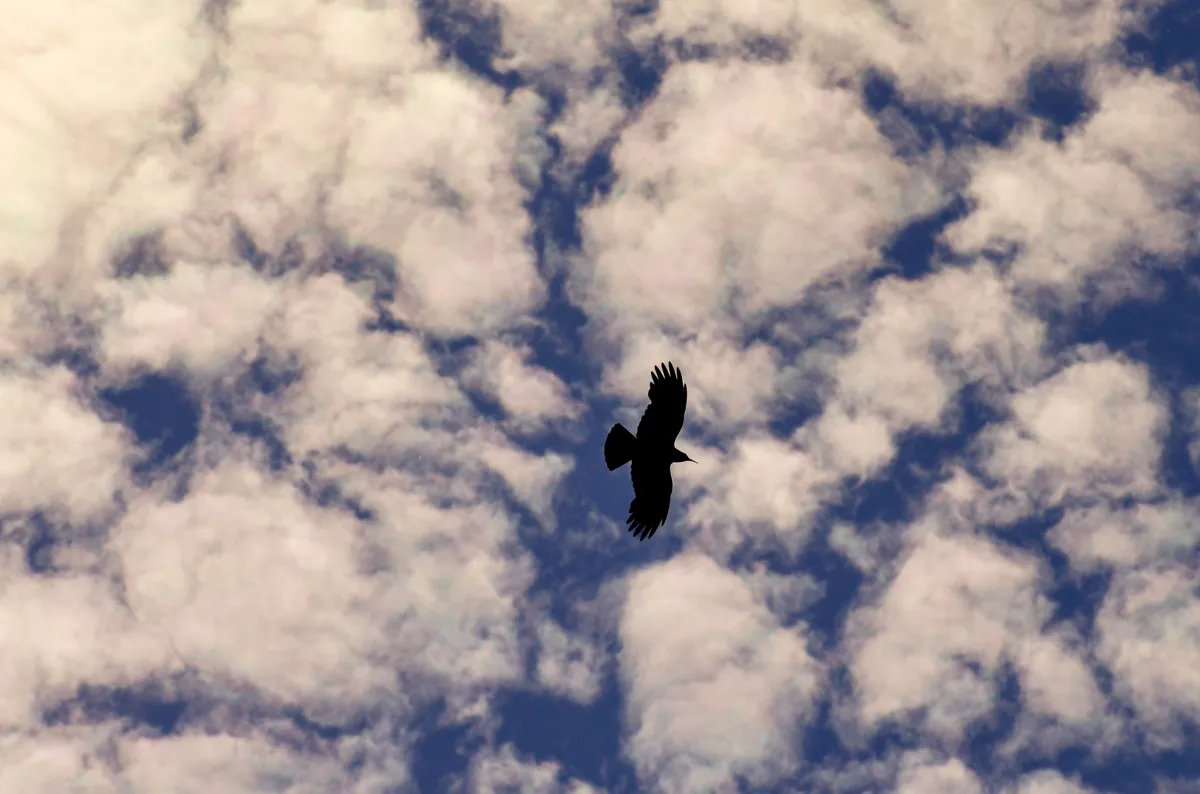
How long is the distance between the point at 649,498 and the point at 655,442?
6.13 ft

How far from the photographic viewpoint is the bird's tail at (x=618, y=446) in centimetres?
4312

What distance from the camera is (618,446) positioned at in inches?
1702

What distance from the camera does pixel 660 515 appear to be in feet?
147

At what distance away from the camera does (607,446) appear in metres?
43.3

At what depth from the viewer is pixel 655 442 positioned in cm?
4372

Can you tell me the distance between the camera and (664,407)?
43.7 meters

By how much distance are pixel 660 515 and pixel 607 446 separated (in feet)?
9.77

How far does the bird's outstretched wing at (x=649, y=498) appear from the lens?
44.3 m

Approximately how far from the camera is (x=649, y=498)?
44.7 metres

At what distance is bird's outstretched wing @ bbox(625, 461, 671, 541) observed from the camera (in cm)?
4428

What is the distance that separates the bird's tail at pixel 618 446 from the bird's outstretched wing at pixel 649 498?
1028 mm

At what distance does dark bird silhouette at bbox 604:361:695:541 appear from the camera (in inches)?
1702

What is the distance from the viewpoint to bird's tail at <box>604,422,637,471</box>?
141 ft

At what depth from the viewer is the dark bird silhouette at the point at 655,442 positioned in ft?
142
